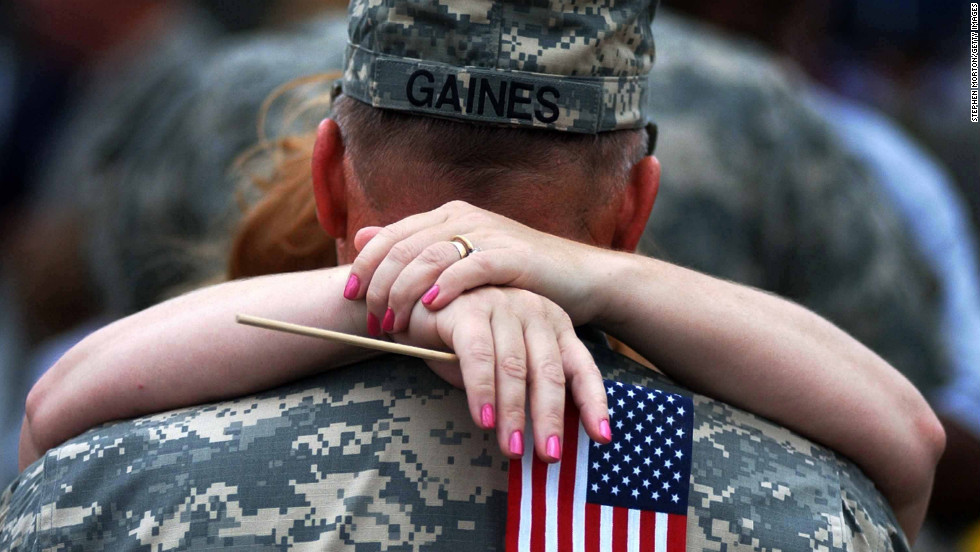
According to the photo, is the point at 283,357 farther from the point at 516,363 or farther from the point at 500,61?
the point at 500,61

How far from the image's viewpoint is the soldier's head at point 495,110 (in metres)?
1.67

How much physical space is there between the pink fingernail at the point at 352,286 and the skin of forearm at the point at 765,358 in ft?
1.14

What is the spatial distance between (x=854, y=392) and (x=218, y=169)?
2.80 meters

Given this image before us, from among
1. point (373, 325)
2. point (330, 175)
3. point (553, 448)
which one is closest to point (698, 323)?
point (553, 448)

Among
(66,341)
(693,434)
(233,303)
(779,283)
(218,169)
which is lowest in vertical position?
(66,341)

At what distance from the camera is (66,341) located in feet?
12.5

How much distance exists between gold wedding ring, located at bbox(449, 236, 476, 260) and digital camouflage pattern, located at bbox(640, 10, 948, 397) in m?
Result: 2.34

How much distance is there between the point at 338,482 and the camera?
4.84ft

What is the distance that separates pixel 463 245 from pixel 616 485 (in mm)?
402

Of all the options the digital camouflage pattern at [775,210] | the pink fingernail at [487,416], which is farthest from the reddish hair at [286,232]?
the digital camouflage pattern at [775,210]

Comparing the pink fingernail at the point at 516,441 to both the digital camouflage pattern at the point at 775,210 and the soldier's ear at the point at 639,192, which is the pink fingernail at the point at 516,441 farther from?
the digital camouflage pattern at the point at 775,210

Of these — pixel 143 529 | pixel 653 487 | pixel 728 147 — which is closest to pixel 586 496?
pixel 653 487

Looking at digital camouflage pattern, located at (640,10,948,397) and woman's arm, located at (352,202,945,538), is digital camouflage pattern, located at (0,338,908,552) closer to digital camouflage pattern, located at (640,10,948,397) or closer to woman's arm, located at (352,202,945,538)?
woman's arm, located at (352,202,945,538)

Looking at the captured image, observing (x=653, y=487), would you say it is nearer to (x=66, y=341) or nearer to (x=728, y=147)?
(x=728, y=147)
